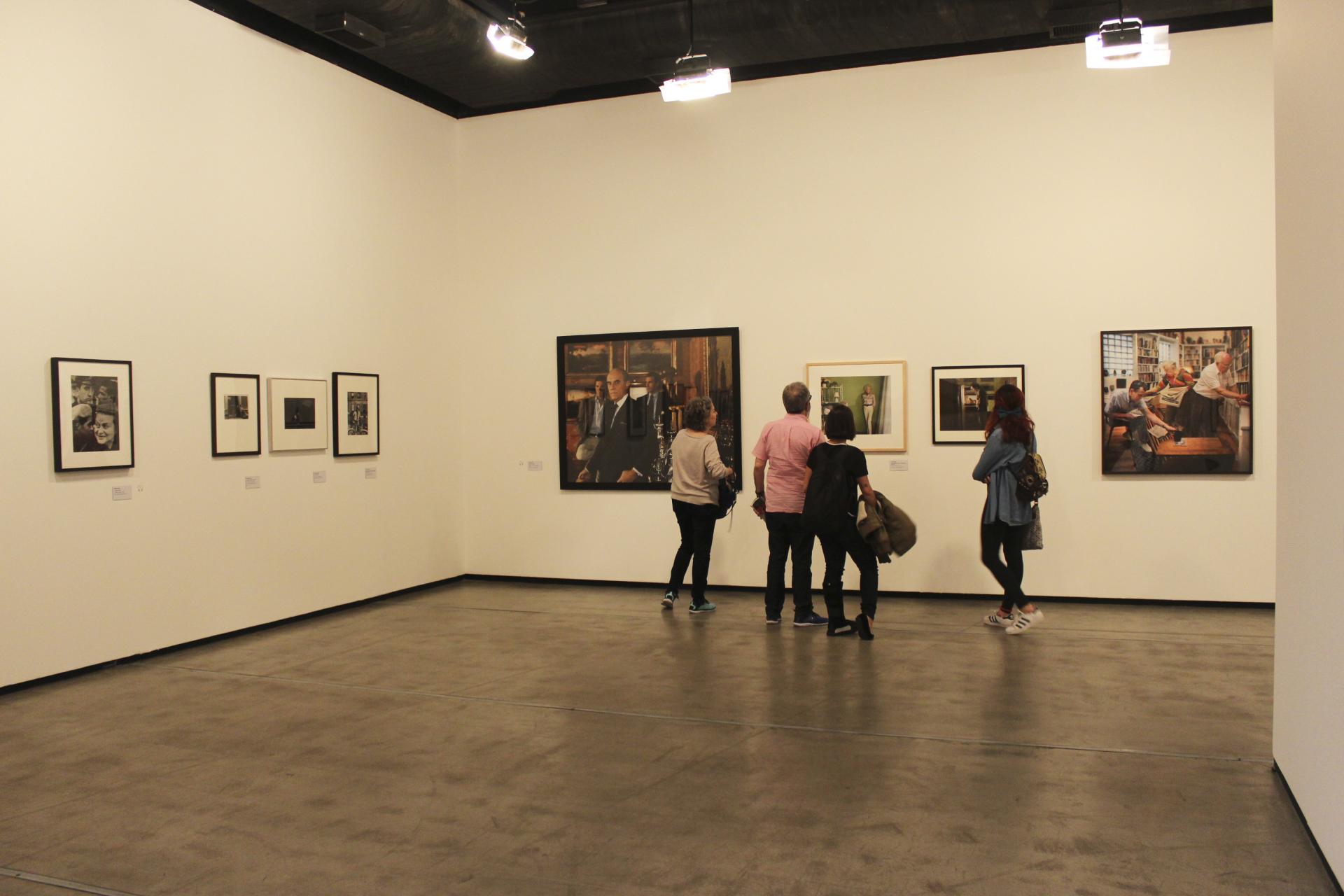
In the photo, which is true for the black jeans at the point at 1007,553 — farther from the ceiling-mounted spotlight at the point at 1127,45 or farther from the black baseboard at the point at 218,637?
the black baseboard at the point at 218,637

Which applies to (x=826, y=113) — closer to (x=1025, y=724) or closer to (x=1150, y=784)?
(x=1025, y=724)

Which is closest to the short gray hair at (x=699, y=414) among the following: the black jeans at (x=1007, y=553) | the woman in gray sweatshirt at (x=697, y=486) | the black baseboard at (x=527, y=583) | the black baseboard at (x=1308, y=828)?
the woman in gray sweatshirt at (x=697, y=486)

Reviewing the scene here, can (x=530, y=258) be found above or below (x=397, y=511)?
above

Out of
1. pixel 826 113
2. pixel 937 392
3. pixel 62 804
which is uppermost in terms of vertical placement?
pixel 826 113

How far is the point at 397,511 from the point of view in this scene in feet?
34.0

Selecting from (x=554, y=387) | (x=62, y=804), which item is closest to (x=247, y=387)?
(x=554, y=387)

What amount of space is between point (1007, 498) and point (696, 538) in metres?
2.67

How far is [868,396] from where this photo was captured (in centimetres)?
979

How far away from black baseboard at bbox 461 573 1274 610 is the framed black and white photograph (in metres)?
3.47

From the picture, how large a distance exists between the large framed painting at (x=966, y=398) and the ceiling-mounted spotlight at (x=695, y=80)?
326 cm

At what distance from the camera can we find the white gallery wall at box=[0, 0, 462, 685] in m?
6.82

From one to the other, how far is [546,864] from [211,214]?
635cm

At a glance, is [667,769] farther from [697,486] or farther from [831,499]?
[697,486]

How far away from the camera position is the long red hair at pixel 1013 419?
26.2 ft
